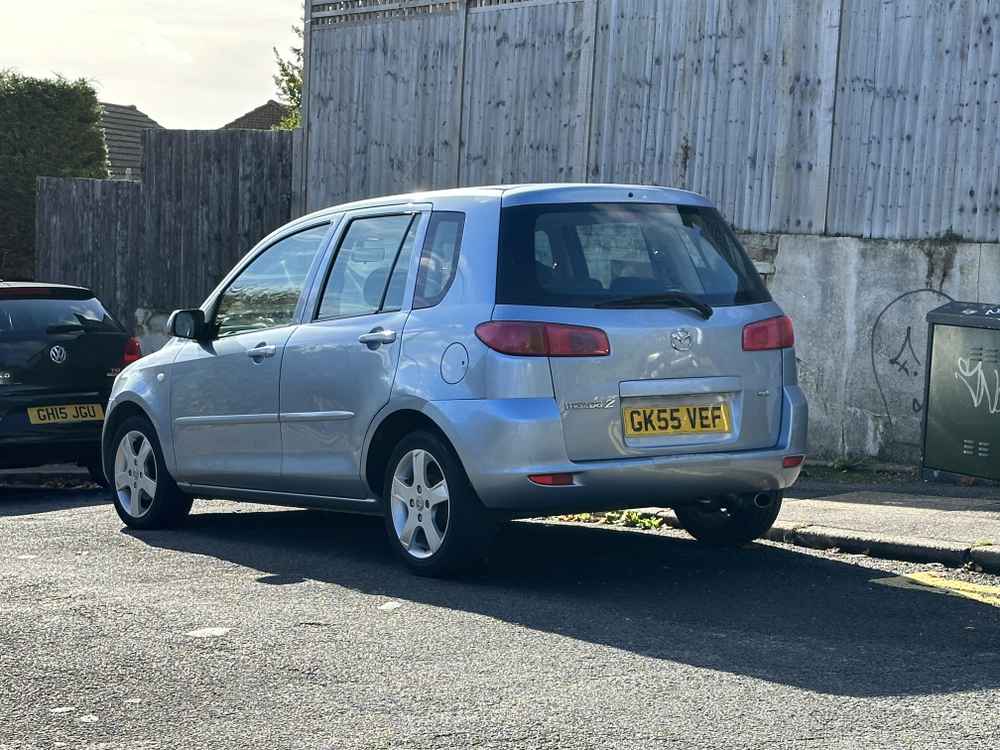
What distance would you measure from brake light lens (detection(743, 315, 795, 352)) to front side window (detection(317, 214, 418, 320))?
1633mm

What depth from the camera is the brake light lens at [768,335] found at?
7281 mm

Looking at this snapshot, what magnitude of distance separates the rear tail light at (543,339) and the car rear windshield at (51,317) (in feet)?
19.2

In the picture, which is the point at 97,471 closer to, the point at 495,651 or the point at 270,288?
the point at 270,288

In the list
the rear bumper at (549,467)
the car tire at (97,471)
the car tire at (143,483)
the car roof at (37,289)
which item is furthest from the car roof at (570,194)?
the car tire at (97,471)

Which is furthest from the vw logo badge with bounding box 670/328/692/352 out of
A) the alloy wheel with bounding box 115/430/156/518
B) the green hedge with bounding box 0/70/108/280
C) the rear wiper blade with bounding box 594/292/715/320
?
the green hedge with bounding box 0/70/108/280

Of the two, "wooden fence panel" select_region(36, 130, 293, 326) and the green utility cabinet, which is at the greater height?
"wooden fence panel" select_region(36, 130, 293, 326)

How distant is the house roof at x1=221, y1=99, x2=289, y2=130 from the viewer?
161ft

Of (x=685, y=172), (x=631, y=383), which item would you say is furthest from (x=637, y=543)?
(x=685, y=172)

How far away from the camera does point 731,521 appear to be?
8.26 metres

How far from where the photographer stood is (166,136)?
18062 mm

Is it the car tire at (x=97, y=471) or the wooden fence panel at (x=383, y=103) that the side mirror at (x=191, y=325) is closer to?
the car tire at (x=97, y=471)

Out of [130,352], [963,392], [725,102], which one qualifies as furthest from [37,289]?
[963,392]

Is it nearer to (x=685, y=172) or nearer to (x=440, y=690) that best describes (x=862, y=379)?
(x=685, y=172)

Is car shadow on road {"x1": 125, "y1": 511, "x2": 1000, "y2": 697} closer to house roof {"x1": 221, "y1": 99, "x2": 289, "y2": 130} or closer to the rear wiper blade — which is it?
the rear wiper blade
